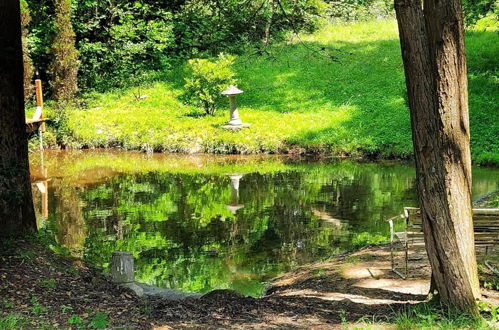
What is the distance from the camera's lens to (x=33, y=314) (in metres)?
5.45

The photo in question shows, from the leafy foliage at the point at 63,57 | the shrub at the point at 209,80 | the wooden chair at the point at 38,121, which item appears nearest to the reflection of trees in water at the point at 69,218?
the wooden chair at the point at 38,121

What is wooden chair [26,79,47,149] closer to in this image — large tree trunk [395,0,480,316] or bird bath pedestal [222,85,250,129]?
bird bath pedestal [222,85,250,129]

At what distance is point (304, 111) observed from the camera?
72.3ft

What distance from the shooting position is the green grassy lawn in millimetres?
19531

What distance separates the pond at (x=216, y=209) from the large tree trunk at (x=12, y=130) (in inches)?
65.1

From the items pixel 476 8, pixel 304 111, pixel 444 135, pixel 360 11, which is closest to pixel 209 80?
pixel 304 111

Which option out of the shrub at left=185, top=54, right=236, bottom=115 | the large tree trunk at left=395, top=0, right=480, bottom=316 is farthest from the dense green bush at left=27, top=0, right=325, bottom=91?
the large tree trunk at left=395, top=0, right=480, bottom=316

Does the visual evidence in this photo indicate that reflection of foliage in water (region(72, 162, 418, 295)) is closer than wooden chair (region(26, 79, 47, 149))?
Yes

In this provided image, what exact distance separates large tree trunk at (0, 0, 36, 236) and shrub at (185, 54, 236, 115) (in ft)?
46.6

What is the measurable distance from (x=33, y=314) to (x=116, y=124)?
17.1 m

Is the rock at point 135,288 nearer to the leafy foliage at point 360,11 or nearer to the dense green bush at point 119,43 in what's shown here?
the dense green bush at point 119,43

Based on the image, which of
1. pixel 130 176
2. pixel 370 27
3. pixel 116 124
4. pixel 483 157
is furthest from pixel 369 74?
pixel 130 176

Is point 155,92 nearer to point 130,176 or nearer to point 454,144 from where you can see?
point 130,176

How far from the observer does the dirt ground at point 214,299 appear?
17.8 feet
